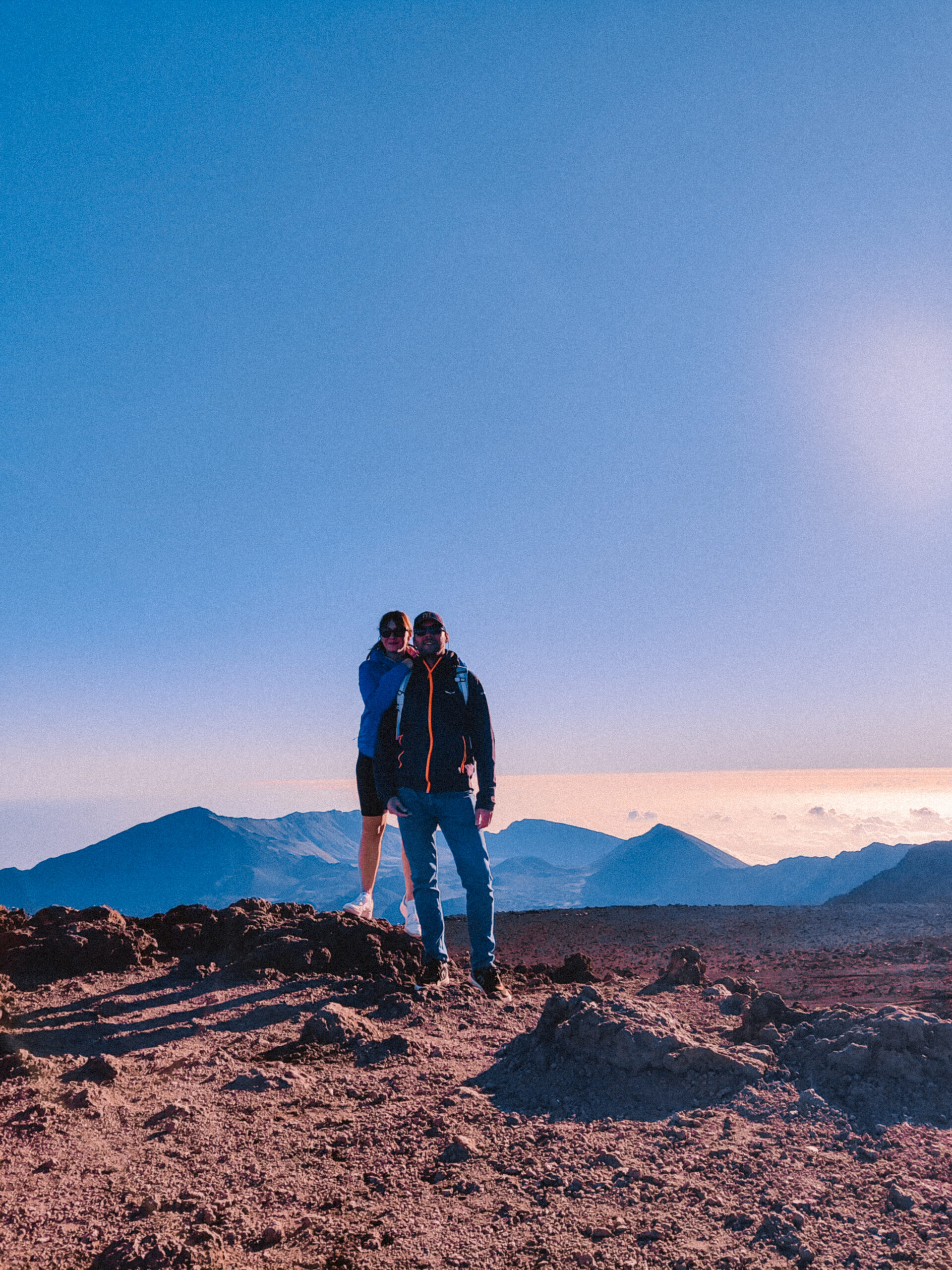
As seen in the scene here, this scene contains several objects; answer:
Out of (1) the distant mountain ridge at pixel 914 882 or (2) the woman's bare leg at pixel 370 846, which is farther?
(1) the distant mountain ridge at pixel 914 882

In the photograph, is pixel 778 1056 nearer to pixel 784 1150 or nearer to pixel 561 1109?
pixel 784 1150

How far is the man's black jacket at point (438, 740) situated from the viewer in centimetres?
557

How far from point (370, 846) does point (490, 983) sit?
1.82 m

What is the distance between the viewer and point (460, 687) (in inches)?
223

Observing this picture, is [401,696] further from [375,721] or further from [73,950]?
[73,950]

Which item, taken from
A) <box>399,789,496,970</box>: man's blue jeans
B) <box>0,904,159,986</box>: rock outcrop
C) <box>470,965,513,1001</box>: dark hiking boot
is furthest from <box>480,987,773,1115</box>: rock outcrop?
<box>0,904,159,986</box>: rock outcrop

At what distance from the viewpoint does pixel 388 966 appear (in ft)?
20.1

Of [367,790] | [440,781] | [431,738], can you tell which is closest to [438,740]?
[431,738]

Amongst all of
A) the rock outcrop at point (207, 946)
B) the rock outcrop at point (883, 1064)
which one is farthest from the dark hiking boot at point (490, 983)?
the rock outcrop at point (883, 1064)

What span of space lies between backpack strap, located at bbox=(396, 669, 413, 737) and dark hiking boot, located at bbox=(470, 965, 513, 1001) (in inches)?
72.8

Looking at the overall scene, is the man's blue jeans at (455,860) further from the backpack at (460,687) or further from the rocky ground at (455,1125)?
the backpack at (460,687)

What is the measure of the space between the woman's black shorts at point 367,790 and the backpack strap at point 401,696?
1.10 m

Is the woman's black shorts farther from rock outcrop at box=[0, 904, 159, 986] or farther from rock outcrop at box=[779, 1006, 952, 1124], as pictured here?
rock outcrop at box=[779, 1006, 952, 1124]

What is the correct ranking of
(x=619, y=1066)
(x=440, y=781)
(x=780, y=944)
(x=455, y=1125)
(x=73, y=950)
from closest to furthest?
(x=455, y=1125) → (x=619, y=1066) → (x=440, y=781) → (x=73, y=950) → (x=780, y=944)
